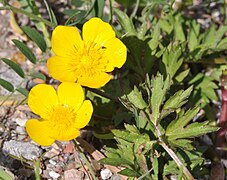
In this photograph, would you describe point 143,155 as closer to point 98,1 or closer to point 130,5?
point 98,1

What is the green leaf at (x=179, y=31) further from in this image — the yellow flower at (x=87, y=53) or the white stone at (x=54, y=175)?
the white stone at (x=54, y=175)

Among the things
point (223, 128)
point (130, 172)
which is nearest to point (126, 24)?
point (223, 128)

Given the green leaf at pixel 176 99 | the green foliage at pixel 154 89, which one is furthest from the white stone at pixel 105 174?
the green leaf at pixel 176 99

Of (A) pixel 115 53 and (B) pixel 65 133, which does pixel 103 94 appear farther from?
(B) pixel 65 133

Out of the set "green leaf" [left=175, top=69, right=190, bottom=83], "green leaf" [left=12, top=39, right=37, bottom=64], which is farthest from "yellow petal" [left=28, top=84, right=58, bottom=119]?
"green leaf" [left=175, top=69, right=190, bottom=83]

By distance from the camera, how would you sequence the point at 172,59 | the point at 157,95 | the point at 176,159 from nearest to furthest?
the point at 176,159 → the point at 157,95 → the point at 172,59

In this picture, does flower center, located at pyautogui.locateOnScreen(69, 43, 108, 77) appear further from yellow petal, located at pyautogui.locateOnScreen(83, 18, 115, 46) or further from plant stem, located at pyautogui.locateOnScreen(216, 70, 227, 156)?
plant stem, located at pyautogui.locateOnScreen(216, 70, 227, 156)
